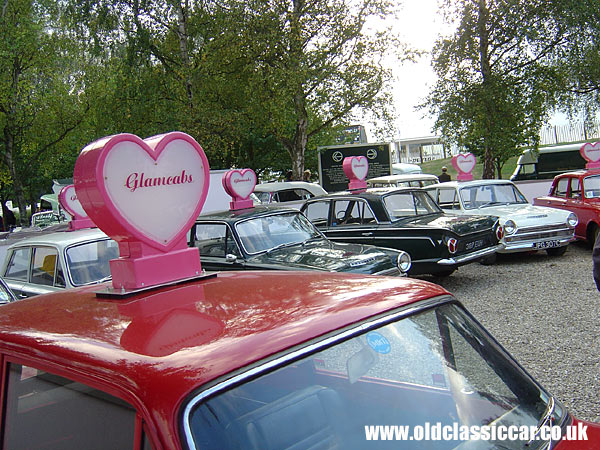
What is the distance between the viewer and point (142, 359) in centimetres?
150

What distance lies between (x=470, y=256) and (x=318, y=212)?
2729mm

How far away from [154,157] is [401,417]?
1762mm

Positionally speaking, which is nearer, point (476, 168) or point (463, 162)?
point (463, 162)

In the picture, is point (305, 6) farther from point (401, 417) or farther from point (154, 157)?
point (401, 417)

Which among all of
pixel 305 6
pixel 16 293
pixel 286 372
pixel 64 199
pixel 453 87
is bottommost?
pixel 16 293

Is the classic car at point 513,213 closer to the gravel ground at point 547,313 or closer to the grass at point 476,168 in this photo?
the gravel ground at point 547,313

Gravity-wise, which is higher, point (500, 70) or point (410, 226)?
point (500, 70)

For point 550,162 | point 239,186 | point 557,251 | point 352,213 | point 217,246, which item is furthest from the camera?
point 550,162

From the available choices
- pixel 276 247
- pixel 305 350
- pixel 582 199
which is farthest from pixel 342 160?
pixel 305 350

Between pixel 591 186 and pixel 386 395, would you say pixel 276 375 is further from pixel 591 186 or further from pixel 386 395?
pixel 591 186

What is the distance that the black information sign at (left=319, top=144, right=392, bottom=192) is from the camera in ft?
67.7

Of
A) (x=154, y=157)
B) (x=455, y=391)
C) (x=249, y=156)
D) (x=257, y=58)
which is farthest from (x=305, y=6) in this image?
(x=455, y=391)

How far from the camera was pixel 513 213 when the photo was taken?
35.0 ft

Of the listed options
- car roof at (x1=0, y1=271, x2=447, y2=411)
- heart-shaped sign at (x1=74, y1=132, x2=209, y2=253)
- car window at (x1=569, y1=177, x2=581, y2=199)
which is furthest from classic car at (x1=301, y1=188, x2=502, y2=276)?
car roof at (x1=0, y1=271, x2=447, y2=411)
